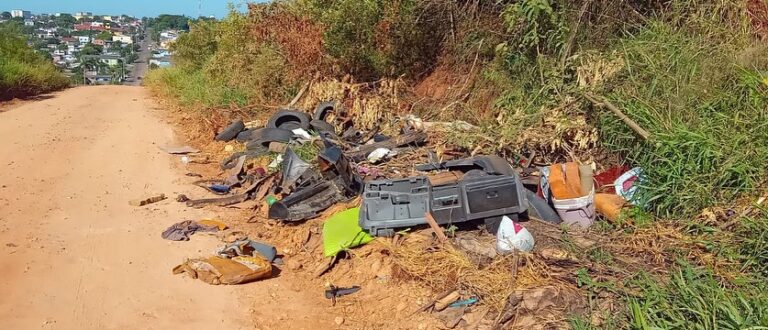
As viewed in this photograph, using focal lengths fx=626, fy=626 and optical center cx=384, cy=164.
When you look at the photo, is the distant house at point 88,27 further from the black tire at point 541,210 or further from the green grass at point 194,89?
the black tire at point 541,210

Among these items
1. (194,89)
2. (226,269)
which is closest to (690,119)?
(226,269)

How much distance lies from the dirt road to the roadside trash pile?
0.27 m

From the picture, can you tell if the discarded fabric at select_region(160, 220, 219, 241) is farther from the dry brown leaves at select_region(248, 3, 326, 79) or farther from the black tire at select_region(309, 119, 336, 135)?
the dry brown leaves at select_region(248, 3, 326, 79)

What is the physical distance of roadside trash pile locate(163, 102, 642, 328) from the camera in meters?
4.54

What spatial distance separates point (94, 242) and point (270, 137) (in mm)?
3259

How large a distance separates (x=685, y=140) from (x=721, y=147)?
0.81 ft

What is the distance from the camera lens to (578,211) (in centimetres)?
491

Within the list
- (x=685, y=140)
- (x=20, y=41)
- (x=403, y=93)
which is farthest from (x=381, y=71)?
(x=20, y=41)

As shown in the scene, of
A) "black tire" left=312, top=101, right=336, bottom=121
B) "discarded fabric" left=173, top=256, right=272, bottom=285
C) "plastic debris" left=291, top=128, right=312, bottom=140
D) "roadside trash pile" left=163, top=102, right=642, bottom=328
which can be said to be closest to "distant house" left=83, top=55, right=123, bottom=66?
"black tire" left=312, top=101, right=336, bottom=121

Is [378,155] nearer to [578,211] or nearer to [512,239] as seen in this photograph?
[578,211]

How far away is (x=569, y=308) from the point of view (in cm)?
366

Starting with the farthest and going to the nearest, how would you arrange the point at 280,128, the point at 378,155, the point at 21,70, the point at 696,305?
the point at 21,70 < the point at 280,128 < the point at 378,155 < the point at 696,305

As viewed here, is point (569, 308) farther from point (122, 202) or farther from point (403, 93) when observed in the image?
point (403, 93)

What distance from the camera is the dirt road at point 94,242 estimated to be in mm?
3969
